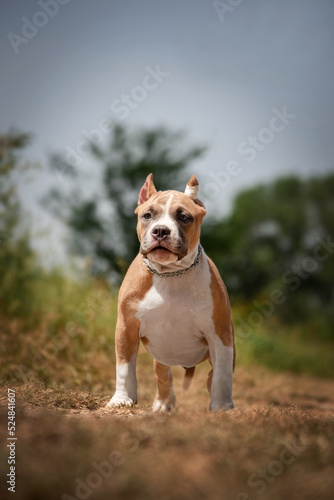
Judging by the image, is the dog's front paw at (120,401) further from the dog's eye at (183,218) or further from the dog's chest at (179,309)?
the dog's eye at (183,218)

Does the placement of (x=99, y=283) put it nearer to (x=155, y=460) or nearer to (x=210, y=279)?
(x=210, y=279)

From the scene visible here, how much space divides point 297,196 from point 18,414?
18.3 meters

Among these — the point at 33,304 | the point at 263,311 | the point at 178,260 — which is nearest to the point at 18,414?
the point at 178,260

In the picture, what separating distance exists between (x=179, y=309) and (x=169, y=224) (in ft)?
2.42

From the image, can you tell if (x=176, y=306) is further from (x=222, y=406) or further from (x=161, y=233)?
(x=222, y=406)

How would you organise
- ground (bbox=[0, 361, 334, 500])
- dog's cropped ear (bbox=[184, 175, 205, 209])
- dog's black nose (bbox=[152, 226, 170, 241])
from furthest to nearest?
dog's cropped ear (bbox=[184, 175, 205, 209]), dog's black nose (bbox=[152, 226, 170, 241]), ground (bbox=[0, 361, 334, 500])

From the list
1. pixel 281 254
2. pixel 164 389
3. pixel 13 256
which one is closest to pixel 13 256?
pixel 13 256

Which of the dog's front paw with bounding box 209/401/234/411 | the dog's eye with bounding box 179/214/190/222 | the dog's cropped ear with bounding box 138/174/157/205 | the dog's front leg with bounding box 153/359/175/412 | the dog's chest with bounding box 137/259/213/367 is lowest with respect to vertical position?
the dog's front leg with bounding box 153/359/175/412

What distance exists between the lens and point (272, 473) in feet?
7.64

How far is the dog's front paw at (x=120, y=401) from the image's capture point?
13.3 feet

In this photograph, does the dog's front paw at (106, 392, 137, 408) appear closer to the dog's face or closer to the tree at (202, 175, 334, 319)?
the dog's face

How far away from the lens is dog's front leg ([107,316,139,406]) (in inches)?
165

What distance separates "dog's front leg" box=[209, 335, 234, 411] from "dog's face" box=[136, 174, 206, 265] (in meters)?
0.85

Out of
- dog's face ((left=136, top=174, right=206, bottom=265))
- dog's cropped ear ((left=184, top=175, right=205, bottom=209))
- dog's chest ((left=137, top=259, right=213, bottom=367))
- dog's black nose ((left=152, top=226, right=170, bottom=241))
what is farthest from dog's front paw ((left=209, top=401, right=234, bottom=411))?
dog's cropped ear ((left=184, top=175, right=205, bottom=209))
